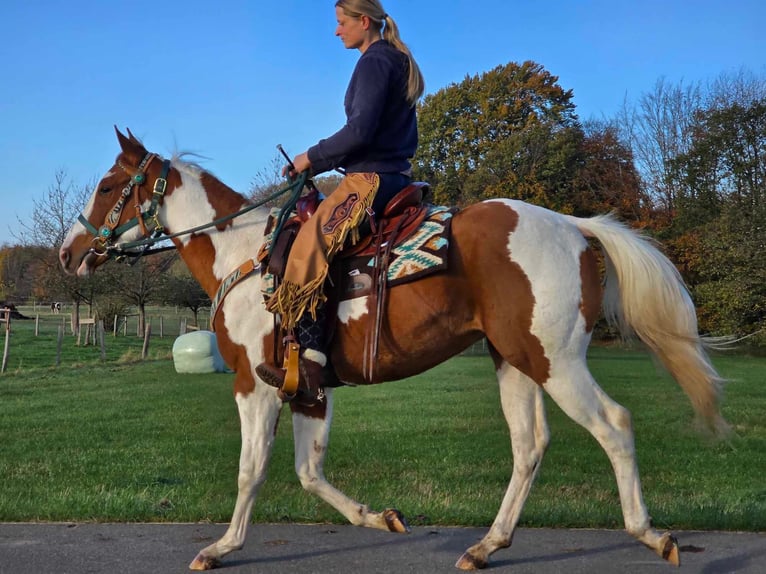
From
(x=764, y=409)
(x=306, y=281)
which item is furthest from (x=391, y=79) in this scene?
(x=764, y=409)

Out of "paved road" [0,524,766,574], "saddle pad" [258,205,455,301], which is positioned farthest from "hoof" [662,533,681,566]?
"saddle pad" [258,205,455,301]

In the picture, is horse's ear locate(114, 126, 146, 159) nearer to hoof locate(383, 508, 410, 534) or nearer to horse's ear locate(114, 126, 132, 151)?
horse's ear locate(114, 126, 132, 151)

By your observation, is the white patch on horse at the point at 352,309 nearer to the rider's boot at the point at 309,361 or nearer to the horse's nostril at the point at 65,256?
the rider's boot at the point at 309,361

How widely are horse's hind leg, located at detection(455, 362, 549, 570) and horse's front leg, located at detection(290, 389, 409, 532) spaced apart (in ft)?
2.14

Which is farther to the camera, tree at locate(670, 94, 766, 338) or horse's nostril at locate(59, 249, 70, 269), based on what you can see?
tree at locate(670, 94, 766, 338)

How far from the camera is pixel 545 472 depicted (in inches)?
324

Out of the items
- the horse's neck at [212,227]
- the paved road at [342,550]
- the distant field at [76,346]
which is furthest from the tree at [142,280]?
the paved road at [342,550]

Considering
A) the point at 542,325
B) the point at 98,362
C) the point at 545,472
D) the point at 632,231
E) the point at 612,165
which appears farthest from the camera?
the point at 612,165

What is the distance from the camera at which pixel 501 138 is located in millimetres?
45375

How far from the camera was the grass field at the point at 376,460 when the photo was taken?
5934 mm

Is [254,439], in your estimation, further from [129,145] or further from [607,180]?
[607,180]

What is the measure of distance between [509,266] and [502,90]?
4432 cm

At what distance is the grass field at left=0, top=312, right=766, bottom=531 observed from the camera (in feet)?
19.5

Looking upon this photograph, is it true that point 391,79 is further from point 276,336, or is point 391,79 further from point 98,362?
point 98,362
